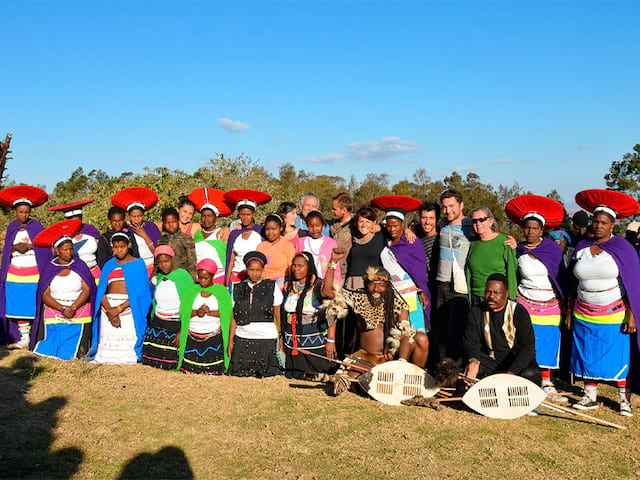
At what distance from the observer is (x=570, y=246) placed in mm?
8531

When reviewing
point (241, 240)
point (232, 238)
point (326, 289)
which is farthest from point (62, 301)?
point (326, 289)

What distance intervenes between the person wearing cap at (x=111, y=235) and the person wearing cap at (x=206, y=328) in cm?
121

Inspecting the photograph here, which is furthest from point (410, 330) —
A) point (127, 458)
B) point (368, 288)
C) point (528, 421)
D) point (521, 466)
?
point (127, 458)

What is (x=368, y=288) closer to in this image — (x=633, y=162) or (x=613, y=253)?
(x=613, y=253)

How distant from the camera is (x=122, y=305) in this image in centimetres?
718

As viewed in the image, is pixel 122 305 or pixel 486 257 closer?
pixel 486 257

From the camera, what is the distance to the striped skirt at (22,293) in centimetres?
785

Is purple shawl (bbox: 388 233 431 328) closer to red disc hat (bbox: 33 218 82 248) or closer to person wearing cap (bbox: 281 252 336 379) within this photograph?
person wearing cap (bbox: 281 252 336 379)

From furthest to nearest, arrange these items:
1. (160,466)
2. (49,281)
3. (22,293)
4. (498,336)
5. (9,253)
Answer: (9,253)
(22,293)
(49,281)
(498,336)
(160,466)

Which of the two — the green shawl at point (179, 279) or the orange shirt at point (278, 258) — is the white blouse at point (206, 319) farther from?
the orange shirt at point (278, 258)

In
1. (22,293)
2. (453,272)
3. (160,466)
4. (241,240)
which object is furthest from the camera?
(22,293)

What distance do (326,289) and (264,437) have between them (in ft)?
6.61

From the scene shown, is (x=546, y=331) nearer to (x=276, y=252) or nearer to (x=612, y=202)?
(x=612, y=202)

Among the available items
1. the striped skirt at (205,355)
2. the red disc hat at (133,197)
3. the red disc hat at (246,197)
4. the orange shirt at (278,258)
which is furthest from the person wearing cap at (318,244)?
the red disc hat at (133,197)
